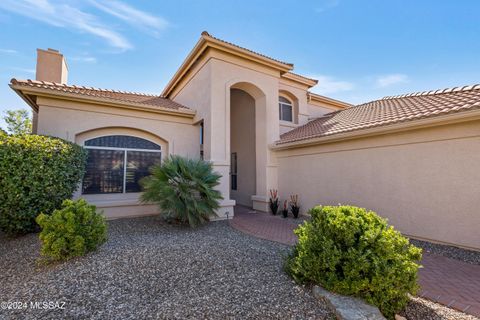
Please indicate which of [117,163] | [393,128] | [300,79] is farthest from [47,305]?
[300,79]

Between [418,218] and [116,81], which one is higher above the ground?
[116,81]

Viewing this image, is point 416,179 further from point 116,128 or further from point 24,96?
point 24,96

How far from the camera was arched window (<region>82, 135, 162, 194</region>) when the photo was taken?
328 inches

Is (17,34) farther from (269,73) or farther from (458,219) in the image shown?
(458,219)

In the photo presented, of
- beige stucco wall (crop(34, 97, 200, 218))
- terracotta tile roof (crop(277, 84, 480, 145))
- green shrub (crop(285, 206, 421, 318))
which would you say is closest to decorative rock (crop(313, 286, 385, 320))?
green shrub (crop(285, 206, 421, 318))

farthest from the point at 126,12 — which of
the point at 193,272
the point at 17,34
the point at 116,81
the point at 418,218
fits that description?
the point at 418,218

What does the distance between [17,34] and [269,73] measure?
967cm

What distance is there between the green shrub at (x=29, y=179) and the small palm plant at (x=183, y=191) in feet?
7.64

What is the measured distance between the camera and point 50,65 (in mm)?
10633

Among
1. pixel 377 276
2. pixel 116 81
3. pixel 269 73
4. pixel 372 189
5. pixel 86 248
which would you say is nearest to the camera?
pixel 377 276

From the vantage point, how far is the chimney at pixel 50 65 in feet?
34.1

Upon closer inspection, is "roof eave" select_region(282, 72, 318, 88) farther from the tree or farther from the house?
the tree

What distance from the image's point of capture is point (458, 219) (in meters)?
5.46

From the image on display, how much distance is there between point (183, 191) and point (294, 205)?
4.95 metres
